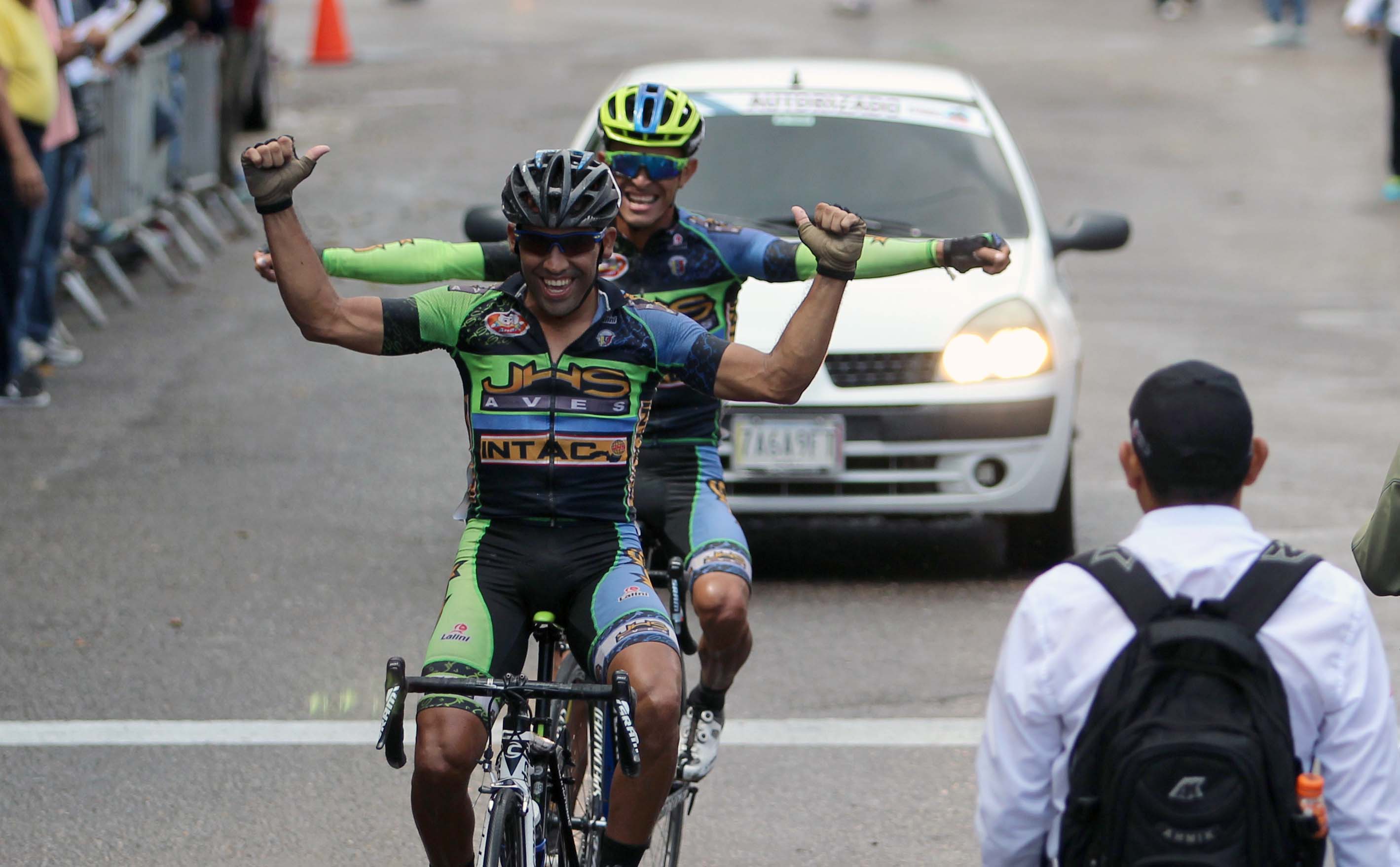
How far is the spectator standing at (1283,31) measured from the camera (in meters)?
27.5

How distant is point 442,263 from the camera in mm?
5094

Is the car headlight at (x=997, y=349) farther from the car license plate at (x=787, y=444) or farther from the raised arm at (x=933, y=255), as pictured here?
the raised arm at (x=933, y=255)

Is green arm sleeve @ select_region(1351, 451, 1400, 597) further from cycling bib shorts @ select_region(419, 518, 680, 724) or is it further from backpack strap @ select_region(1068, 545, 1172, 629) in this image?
cycling bib shorts @ select_region(419, 518, 680, 724)

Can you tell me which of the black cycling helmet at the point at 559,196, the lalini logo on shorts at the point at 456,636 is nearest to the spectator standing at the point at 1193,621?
the lalini logo on shorts at the point at 456,636

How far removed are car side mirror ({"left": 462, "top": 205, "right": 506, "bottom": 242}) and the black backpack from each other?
4.78m

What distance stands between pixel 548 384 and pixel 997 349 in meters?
3.77

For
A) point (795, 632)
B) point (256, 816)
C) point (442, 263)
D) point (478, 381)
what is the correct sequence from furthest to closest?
point (795, 632) < point (256, 816) < point (442, 263) < point (478, 381)

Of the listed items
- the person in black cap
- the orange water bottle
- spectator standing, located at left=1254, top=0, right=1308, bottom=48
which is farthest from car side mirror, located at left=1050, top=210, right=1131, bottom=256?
spectator standing, located at left=1254, top=0, right=1308, bottom=48

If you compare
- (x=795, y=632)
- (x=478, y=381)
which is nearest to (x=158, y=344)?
(x=795, y=632)

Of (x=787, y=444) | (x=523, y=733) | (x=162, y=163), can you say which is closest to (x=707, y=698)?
(x=523, y=733)

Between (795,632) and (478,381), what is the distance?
3266 mm

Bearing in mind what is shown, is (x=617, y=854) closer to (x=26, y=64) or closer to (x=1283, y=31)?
(x=26, y=64)

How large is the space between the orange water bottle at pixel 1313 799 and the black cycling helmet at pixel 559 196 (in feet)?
6.48

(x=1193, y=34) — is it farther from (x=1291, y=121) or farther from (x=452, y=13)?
(x=452, y=13)
